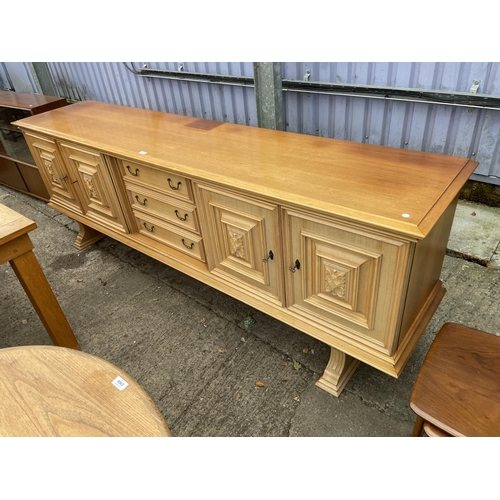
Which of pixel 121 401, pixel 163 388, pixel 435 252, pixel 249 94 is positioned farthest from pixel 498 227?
pixel 121 401

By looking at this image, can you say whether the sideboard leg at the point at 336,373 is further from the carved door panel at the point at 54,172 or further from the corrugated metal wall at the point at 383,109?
the carved door panel at the point at 54,172

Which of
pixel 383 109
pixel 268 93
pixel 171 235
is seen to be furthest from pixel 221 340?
pixel 383 109

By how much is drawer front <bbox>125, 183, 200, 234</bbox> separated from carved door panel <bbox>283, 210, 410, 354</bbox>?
693 mm

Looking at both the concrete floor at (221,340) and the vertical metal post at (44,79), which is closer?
the concrete floor at (221,340)

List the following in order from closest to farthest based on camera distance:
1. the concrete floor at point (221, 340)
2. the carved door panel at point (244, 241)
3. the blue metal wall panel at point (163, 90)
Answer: the carved door panel at point (244, 241)
the concrete floor at point (221, 340)
the blue metal wall panel at point (163, 90)

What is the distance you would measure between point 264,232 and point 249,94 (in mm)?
2159

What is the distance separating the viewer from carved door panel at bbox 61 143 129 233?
2510 mm

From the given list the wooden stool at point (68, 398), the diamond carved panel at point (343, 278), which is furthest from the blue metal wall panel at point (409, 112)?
the wooden stool at point (68, 398)

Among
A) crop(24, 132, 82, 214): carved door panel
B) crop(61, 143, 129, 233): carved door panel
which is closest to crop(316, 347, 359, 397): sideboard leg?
crop(61, 143, 129, 233): carved door panel

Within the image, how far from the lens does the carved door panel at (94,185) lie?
2.51 meters

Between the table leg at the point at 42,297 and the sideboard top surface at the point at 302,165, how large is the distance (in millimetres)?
785

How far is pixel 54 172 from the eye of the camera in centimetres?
296

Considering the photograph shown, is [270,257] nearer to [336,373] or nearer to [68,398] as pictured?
[336,373]

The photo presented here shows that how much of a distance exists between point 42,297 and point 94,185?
0.86 meters
